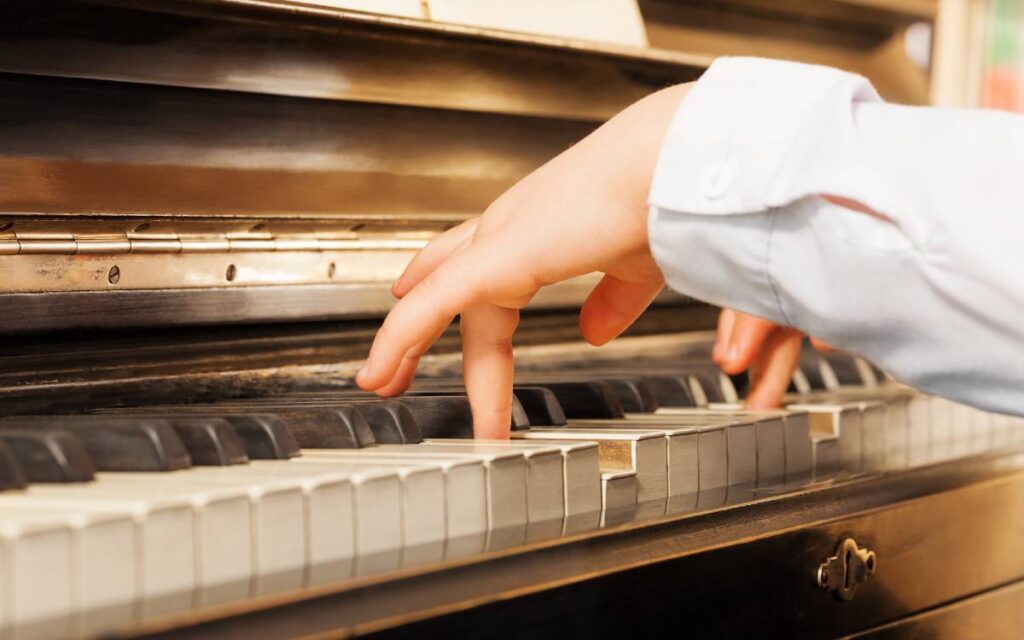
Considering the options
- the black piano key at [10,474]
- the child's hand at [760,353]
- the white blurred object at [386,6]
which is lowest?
the black piano key at [10,474]

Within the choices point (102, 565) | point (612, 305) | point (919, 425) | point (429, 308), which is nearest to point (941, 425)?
point (919, 425)

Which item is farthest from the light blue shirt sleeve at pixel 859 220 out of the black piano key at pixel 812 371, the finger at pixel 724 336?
the black piano key at pixel 812 371

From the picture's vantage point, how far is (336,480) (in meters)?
0.80

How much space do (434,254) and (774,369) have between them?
52 cm

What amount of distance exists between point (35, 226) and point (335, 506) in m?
0.55

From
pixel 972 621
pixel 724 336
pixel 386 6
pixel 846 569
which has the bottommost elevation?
pixel 972 621

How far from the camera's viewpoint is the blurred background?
5.41 ft

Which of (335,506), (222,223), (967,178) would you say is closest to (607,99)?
(222,223)

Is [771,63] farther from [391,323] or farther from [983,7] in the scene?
[983,7]

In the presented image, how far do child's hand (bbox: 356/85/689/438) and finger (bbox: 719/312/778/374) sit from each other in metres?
0.42

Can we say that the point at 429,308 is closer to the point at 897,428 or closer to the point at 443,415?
the point at 443,415

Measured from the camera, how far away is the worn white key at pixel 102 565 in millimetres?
671

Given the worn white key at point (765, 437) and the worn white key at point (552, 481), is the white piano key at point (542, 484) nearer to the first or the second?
the worn white key at point (552, 481)

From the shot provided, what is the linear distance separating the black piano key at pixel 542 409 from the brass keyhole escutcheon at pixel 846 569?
274 mm
